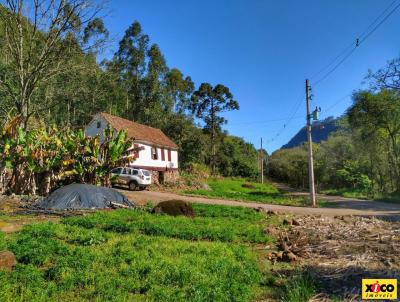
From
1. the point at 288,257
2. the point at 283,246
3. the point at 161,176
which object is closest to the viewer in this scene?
the point at 288,257

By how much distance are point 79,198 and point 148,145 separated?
20.7m

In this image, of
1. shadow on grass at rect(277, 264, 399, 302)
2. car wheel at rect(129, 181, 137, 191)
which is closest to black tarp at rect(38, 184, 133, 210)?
car wheel at rect(129, 181, 137, 191)

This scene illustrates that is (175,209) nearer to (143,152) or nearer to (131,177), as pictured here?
(131,177)

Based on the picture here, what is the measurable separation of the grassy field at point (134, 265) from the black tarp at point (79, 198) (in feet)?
16.8

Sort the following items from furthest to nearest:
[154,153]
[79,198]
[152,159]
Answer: [154,153] → [152,159] → [79,198]

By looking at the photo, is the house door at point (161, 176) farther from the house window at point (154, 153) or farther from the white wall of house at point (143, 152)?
the house window at point (154, 153)

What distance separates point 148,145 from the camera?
124 feet

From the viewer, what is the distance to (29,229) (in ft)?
35.8

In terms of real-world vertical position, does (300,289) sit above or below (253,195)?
below

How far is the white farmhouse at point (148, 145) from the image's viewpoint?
3581 cm

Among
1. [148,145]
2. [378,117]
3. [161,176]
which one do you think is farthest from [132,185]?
[378,117]

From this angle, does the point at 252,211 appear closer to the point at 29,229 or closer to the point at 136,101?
the point at 29,229

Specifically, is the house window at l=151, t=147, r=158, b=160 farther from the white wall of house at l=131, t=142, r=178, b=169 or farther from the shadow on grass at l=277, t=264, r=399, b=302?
the shadow on grass at l=277, t=264, r=399, b=302

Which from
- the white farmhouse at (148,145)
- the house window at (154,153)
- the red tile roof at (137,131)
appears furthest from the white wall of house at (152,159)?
the red tile roof at (137,131)
